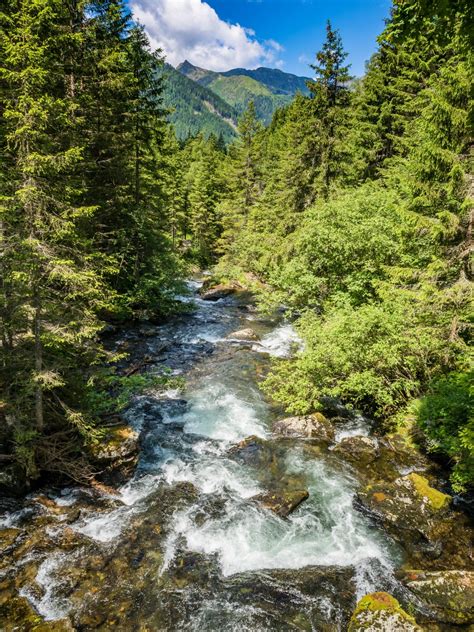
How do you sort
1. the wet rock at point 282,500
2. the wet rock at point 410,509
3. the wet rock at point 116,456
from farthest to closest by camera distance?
1. the wet rock at point 116,456
2. the wet rock at point 282,500
3. the wet rock at point 410,509

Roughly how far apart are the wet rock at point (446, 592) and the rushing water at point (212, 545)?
54 cm

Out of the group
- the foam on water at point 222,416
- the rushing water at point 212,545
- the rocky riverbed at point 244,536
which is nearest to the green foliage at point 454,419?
the rocky riverbed at point 244,536

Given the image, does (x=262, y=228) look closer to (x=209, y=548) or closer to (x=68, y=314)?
(x=68, y=314)

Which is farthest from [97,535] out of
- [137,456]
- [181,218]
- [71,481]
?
[181,218]

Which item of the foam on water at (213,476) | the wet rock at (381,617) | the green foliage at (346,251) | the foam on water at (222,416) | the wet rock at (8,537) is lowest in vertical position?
the foam on water at (222,416)

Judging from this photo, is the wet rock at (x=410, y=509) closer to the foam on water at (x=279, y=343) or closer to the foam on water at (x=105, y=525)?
the foam on water at (x=105, y=525)

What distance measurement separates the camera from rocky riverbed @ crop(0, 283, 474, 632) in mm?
6879

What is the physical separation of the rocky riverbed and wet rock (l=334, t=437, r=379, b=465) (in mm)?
48

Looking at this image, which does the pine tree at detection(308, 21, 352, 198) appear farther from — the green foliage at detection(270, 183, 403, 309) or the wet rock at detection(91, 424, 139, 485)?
the wet rock at detection(91, 424, 139, 485)

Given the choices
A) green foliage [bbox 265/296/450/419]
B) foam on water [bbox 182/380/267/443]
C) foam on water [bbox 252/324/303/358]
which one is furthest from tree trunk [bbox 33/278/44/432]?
foam on water [bbox 252/324/303/358]

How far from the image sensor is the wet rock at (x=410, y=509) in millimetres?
8852

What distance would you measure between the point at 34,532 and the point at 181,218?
43.2 m

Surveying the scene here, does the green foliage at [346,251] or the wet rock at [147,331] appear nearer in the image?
the green foliage at [346,251]

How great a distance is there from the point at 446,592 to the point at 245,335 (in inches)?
661
